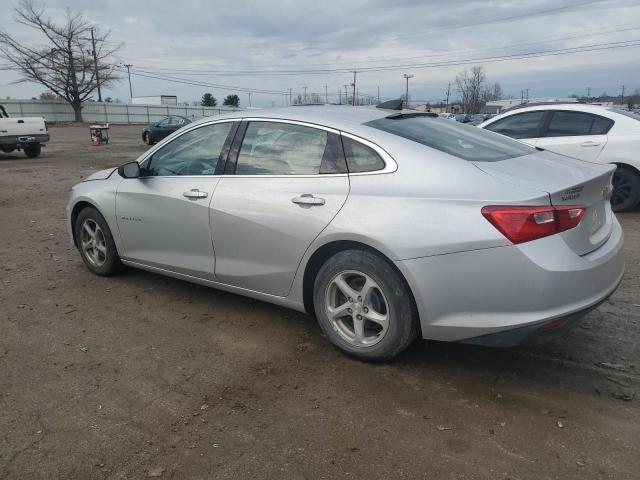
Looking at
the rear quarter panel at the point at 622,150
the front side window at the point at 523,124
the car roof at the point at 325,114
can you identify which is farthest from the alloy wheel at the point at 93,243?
the rear quarter panel at the point at 622,150

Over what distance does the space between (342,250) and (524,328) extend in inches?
45.3

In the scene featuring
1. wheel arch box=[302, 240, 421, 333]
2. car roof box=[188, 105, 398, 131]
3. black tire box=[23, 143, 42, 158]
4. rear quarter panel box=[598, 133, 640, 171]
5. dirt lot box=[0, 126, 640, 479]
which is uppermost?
car roof box=[188, 105, 398, 131]

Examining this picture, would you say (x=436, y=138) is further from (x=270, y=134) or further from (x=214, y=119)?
(x=214, y=119)

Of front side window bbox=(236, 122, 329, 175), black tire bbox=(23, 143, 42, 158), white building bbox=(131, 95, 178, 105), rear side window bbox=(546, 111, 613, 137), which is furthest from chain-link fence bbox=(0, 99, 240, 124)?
front side window bbox=(236, 122, 329, 175)

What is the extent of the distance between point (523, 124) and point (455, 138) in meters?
5.44

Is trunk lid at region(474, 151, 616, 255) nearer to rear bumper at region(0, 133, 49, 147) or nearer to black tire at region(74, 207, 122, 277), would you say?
black tire at region(74, 207, 122, 277)

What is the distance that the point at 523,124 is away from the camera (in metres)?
8.47

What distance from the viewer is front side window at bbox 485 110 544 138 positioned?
27.5 ft

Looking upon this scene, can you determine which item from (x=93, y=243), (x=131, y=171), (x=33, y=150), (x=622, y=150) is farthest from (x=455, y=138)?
(x=33, y=150)

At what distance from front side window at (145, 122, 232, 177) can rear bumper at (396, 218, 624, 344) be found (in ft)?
6.21

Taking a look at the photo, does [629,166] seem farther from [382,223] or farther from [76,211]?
[76,211]

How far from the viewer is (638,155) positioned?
760 centimetres

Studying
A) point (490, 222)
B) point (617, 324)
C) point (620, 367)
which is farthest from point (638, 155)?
point (490, 222)

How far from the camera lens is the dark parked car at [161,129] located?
28953mm
